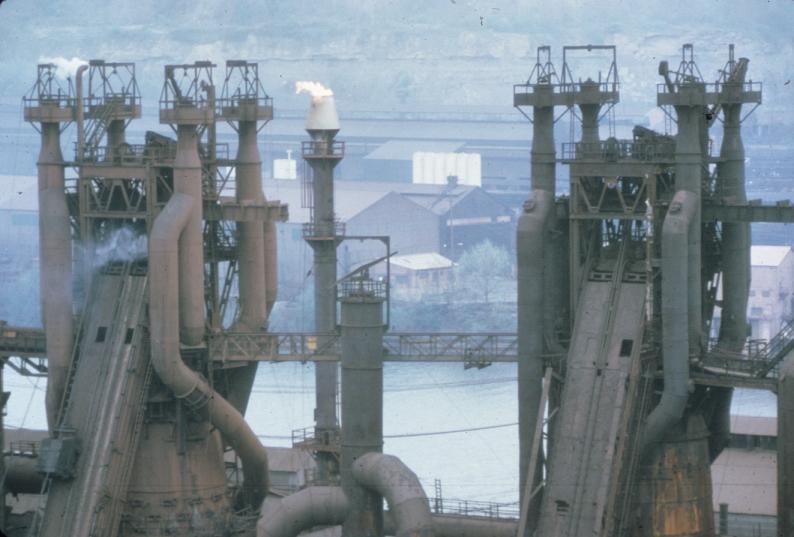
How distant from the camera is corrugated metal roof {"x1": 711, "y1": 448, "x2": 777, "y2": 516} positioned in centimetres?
2555

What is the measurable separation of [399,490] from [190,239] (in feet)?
15.4

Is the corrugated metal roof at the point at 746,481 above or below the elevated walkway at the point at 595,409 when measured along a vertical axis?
below

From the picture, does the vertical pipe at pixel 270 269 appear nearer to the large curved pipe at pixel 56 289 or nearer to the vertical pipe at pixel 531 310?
the large curved pipe at pixel 56 289

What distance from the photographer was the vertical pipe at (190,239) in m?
23.8

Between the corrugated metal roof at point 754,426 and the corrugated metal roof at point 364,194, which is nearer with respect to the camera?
the corrugated metal roof at point 754,426

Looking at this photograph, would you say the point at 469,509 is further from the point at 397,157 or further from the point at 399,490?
the point at 397,157

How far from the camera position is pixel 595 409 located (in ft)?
70.3

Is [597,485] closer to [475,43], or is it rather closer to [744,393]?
[744,393]

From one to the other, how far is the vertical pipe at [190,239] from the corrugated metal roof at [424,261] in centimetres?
3191

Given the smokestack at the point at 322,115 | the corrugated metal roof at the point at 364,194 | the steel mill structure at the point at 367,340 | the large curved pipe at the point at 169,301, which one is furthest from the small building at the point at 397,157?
the large curved pipe at the point at 169,301

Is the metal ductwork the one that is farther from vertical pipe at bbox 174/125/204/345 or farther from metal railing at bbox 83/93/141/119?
metal railing at bbox 83/93/141/119

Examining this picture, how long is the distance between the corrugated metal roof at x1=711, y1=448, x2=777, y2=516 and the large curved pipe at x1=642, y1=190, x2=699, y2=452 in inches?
170

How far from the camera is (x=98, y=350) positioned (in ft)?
79.8

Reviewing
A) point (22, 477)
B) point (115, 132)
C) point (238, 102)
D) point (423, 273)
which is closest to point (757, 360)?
point (238, 102)
